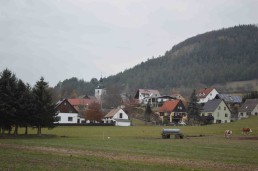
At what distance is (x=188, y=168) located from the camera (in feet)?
70.3

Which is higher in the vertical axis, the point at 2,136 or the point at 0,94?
the point at 0,94

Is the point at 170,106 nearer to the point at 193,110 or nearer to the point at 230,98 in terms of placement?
the point at 193,110

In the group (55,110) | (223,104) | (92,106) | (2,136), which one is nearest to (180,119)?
(223,104)

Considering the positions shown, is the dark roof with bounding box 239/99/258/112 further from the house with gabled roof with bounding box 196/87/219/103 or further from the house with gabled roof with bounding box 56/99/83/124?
the house with gabled roof with bounding box 56/99/83/124

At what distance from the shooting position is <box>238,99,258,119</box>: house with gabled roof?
12650 centimetres

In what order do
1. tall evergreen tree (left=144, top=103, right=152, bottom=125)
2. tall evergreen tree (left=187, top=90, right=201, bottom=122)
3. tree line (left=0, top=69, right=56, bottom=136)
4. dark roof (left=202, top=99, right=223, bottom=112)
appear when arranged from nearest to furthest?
tree line (left=0, top=69, right=56, bottom=136) → tall evergreen tree (left=187, top=90, right=201, bottom=122) → tall evergreen tree (left=144, top=103, right=152, bottom=125) → dark roof (left=202, top=99, right=223, bottom=112)

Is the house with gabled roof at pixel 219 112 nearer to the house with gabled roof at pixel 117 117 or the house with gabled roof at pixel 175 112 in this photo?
the house with gabled roof at pixel 175 112

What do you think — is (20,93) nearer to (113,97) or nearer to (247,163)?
(247,163)

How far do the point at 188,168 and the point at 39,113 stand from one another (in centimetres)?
3943

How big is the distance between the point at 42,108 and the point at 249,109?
88202 millimetres

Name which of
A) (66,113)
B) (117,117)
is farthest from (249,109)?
(66,113)

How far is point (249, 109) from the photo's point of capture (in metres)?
128

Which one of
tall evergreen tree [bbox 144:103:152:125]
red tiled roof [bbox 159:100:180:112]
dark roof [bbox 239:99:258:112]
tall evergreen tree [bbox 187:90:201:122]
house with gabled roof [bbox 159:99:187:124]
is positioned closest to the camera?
tall evergreen tree [bbox 187:90:201:122]

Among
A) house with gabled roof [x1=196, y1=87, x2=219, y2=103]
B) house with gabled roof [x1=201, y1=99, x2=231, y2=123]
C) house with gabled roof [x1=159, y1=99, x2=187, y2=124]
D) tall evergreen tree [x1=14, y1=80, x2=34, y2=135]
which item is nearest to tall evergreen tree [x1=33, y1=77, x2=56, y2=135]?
tall evergreen tree [x1=14, y1=80, x2=34, y2=135]
